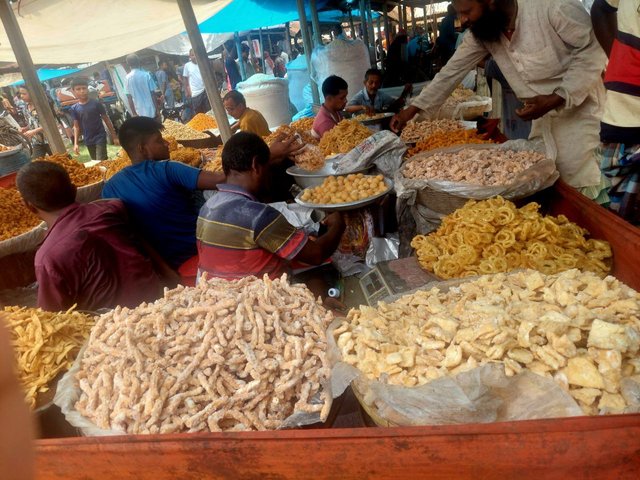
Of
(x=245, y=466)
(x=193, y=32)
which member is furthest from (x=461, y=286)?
(x=193, y=32)

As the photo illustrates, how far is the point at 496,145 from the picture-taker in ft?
10.5

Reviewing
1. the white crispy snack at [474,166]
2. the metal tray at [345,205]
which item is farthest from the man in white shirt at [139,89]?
the white crispy snack at [474,166]

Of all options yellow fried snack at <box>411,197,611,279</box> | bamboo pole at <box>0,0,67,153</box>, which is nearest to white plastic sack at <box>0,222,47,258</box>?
bamboo pole at <box>0,0,67,153</box>

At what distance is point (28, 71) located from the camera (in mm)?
4305

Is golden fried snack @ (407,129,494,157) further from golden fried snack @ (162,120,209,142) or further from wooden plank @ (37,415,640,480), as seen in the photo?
golden fried snack @ (162,120,209,142)

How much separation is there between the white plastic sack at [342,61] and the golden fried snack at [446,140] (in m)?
5.00

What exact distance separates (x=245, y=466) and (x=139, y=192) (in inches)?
108

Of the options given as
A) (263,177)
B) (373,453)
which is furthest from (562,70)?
(373,453)

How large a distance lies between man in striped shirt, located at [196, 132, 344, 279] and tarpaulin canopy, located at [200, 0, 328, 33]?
7.94m

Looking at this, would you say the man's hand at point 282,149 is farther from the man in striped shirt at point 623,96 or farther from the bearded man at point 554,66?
the man in striped shirt at point 623,96

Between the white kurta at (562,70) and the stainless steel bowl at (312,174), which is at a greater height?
the white kurta at (562,70)

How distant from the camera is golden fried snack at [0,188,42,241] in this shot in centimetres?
392

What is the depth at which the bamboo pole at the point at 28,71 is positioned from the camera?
4121mm

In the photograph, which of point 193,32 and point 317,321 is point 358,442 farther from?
point 193,32
